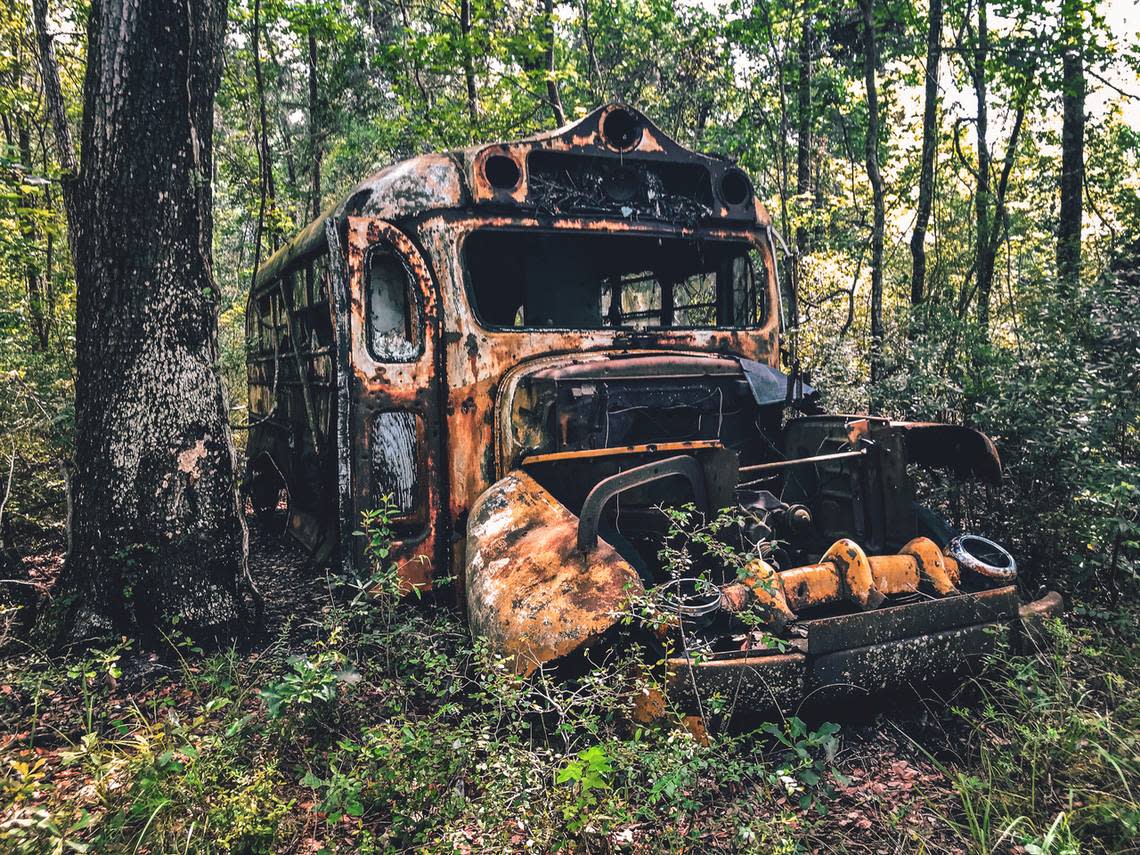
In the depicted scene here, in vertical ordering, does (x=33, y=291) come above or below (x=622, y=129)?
below

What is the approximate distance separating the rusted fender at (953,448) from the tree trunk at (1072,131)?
19.8 ft

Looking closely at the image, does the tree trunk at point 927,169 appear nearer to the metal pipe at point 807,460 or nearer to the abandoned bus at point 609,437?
the abandoned bus at point 609,437

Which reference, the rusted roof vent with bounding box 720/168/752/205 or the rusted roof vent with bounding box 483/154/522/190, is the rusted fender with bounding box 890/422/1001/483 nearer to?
the rusted roof vent with bounding box 720/168/752/205

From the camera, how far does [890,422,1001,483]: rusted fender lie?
351cm

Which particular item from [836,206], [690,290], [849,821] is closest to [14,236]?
[690,290]

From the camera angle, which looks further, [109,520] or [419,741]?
[109,520]

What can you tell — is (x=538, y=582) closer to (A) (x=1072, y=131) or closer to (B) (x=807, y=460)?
(B) (x=807, y=460)

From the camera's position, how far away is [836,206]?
1116 cm

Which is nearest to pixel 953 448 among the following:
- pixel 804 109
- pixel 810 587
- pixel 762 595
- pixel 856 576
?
pixel 856 576

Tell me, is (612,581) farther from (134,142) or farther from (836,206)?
(836,206)

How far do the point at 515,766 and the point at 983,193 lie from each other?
9.12 metres

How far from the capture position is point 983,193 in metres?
8.68

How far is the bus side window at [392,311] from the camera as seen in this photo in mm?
3756

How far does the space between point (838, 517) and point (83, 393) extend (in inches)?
155
